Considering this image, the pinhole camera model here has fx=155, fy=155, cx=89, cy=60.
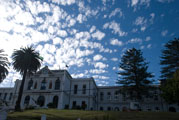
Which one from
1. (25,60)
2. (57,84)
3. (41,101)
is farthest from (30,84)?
(25,60)

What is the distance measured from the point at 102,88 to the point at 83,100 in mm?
10789

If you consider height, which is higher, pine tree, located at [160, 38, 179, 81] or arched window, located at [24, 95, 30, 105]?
pine tree, located at [160, 38, 179, 81]

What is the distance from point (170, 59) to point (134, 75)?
33.7ft

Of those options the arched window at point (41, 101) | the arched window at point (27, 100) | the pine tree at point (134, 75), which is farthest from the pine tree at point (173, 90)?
the arched window at point (27, 100)

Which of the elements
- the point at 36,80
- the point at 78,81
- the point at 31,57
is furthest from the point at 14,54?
the point at 78,81

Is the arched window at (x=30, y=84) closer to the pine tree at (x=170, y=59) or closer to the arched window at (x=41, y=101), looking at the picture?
the arched window at (x=41, y=101)

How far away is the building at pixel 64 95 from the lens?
38.4 m

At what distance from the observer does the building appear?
3841cm

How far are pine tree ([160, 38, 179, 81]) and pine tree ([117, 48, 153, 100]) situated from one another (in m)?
4.26

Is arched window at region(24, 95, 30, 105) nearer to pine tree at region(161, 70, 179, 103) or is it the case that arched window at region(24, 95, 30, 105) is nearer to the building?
the building

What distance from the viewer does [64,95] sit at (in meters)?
39.1

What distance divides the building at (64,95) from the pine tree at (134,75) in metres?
2.86

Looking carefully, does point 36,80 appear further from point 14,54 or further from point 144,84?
point 144,84

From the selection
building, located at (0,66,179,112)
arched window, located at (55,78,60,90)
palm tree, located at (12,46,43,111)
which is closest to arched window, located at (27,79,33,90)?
building, located at (0,66,179,112)
